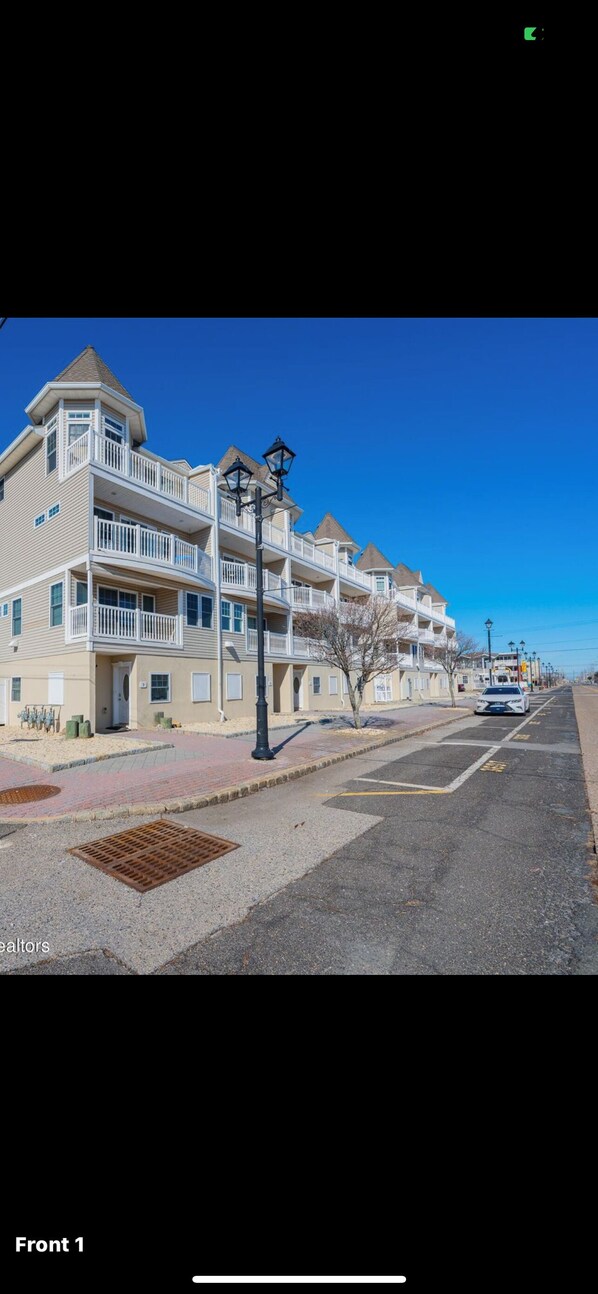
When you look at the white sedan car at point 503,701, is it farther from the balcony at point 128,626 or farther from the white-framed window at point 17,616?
the white-framed window at point 17,616

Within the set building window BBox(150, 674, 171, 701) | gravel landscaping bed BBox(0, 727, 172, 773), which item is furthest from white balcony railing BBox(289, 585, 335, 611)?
gravel landscaping bed BBox(0, 727, 172, 773)

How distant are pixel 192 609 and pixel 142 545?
322cm

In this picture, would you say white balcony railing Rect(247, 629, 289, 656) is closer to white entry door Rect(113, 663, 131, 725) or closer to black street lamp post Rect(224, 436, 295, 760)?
white entry door Rect(113, 663, 131, 725)

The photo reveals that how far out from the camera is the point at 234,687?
1839cm

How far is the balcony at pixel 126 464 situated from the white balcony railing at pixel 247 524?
188 cm

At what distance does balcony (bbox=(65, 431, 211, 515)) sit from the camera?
13.6m

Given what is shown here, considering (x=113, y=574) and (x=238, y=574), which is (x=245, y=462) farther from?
(x=113, y=574)
